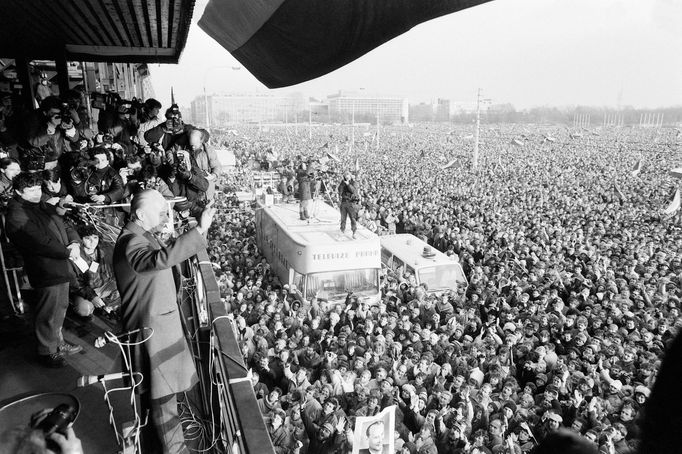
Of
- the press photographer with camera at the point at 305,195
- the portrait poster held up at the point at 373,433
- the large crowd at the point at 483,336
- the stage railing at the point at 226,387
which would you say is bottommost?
the large crowd at the point at 483,336

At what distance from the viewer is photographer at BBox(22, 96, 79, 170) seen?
16.9ft

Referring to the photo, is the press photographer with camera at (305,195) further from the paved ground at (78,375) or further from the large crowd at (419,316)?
the paved ground at (78,375)

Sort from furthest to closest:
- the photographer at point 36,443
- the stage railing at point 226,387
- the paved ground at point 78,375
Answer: the paved ground at point 78,375 → the stage railing at point 226,387 → the photographer at point 36,443

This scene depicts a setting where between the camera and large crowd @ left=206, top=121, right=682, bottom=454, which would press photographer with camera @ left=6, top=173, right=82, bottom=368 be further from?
large crowd @ left=206, top=121, right=682, bottom=454

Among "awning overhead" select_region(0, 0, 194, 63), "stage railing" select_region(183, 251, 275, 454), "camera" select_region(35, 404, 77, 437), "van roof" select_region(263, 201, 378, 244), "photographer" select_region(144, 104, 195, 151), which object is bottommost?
"van roof" select_region(263, 201, 378, 244)

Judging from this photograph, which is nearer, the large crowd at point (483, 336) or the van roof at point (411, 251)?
the large crowd at point (483, 336)

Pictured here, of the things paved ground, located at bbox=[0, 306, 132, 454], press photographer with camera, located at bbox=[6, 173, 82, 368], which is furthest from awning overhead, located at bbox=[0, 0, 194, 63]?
paved ground, located at bbox=[0, 306, 132, 454]

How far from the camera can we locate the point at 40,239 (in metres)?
3.65

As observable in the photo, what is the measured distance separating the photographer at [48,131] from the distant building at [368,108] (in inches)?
4313

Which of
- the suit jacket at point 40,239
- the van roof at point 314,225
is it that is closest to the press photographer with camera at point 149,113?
the suit jacket at point 40,239

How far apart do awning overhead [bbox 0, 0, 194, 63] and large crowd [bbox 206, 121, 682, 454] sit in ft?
15.8

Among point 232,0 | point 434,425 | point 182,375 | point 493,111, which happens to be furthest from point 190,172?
point 493,111

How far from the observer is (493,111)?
422 feet

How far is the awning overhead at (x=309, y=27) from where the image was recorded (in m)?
0.90
